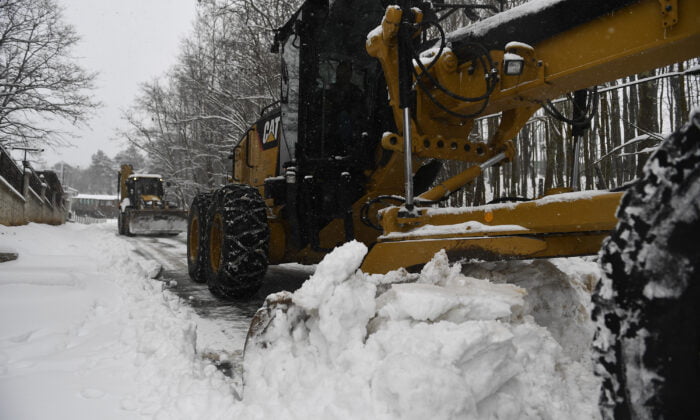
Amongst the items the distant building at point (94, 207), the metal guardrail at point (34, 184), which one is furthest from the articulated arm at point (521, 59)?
the distant building at point (94, 207)

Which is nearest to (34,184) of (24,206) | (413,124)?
(24,206)

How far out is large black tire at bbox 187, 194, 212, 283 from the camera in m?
5.68

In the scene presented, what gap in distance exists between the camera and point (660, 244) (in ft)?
3.48

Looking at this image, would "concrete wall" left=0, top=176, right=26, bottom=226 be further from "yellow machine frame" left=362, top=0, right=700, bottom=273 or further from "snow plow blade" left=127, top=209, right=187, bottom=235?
"yellow machine frame" left=362, top=0, right=700, bottom=273

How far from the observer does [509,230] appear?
91.2 inches

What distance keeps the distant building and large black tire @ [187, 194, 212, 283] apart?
5649cm

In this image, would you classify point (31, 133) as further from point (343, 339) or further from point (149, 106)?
point (343, 339)

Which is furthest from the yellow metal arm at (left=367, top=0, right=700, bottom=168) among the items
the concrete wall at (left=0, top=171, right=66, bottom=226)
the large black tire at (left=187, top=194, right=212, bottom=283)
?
the concrete wall at (left=0, top=171, right=66, bottom=226)

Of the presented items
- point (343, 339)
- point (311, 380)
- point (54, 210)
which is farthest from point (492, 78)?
point (54, 210)

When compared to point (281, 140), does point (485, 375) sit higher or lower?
lower

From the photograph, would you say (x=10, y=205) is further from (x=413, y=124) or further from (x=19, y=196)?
(x=413, y=124)

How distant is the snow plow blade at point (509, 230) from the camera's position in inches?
80.8

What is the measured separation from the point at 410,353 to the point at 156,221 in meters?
17.5

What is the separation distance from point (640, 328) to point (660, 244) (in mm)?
210
